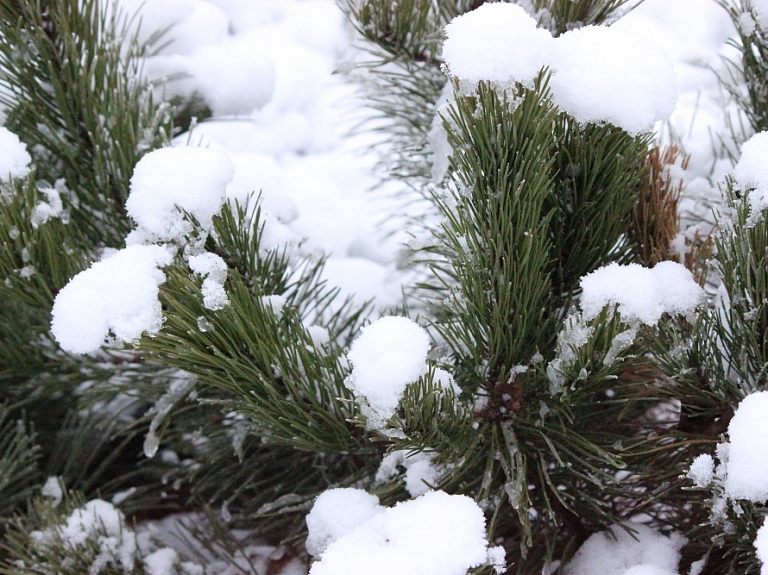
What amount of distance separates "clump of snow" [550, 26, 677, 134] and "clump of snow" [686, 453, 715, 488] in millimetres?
225

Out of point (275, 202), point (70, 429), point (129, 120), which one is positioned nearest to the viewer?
point (129, 120)

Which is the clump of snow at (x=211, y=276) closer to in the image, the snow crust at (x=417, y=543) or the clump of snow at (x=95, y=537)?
the snow crust at (x=417, y=543)

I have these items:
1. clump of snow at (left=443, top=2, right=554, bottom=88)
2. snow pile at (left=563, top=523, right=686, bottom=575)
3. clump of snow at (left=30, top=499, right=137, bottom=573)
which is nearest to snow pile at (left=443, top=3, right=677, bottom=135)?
clump of snow at (left=443, top=2, right=554, bottom=88)

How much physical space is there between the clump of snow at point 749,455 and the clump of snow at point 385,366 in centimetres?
20

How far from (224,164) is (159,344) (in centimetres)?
15

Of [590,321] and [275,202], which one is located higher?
[275,202]

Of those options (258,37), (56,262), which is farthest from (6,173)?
(258,37)

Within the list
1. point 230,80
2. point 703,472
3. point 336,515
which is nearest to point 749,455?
point 703,472

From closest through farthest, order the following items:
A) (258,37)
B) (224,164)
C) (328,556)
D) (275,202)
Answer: (328,556), (224,164), (275,202), (258,37)

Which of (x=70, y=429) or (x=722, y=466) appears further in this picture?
(x=70, y=429)

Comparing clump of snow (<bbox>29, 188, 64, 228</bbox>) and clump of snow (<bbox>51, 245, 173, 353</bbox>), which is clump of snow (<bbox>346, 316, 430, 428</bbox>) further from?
clump of snow (<bbox>29, 188, 64, 228</bbox>)

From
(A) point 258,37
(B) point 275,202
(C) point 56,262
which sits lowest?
(C) point 56,262

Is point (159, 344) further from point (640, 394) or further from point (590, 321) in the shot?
point (640, 394)

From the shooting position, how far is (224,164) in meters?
0.51
